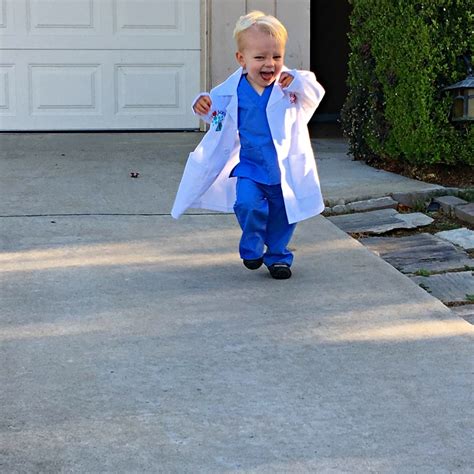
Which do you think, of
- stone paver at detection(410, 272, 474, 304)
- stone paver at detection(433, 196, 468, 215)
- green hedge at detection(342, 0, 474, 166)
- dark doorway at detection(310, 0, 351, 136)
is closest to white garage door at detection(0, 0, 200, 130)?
green hedge at detection(342, 0, 474, 166)

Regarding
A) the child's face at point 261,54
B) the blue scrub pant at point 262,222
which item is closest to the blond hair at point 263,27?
the child's face at point 261,54

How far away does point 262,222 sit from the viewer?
505cm

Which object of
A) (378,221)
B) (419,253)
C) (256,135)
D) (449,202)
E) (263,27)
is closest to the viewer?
(263,27)

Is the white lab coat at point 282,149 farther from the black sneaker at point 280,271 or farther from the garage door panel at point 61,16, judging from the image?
the garage door panel at point 61,16

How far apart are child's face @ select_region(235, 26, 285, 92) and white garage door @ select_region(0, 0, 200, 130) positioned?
16.3ft

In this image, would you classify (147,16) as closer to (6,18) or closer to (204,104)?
(6,18)

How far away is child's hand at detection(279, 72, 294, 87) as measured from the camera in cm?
491

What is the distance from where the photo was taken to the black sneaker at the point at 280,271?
5.06 m

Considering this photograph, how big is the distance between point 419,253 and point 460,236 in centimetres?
43

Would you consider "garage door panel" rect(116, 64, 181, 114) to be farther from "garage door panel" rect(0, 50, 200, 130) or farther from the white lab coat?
the white lab coat

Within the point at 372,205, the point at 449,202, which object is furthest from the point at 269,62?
the point at 449,202

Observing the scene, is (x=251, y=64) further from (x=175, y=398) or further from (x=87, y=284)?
(x=175, y=398)

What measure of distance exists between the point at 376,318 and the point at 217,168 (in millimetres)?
1200

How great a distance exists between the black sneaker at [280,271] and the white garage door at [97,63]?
5.00 m
